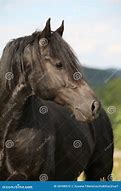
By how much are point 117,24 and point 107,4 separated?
0.58 feet

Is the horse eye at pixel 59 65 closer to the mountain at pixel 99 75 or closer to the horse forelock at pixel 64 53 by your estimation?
the horse forelock at pixel 64 53

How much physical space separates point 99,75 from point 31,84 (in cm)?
70

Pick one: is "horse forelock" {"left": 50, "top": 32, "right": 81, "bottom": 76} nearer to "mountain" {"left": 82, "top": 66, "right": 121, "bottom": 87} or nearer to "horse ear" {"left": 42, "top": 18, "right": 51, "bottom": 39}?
"horse ear" {"left": 42, "top": 18, "right": 51, "bottom": 39}

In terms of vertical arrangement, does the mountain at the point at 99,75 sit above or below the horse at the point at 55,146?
above

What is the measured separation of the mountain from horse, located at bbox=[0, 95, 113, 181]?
25 cm

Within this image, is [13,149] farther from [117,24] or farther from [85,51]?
[117,24]

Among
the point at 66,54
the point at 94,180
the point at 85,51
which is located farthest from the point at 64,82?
the point at 94,180

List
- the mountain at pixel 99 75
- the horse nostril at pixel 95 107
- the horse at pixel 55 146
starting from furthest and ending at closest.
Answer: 1. the mountain at pixel 99 75
2. the horse at pixel 55 146
3. the horse nostril at pixel 95 107

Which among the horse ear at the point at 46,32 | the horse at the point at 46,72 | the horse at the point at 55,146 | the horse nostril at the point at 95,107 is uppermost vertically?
the horse ear at the point at 46,32

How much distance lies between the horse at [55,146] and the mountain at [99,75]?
0.25m

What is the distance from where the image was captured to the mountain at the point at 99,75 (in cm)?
477

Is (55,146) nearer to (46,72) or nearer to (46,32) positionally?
(46,72)

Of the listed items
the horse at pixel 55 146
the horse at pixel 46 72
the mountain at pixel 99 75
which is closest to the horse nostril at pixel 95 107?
the horse at pixel 46 72

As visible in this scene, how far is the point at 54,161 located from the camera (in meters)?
4.50
